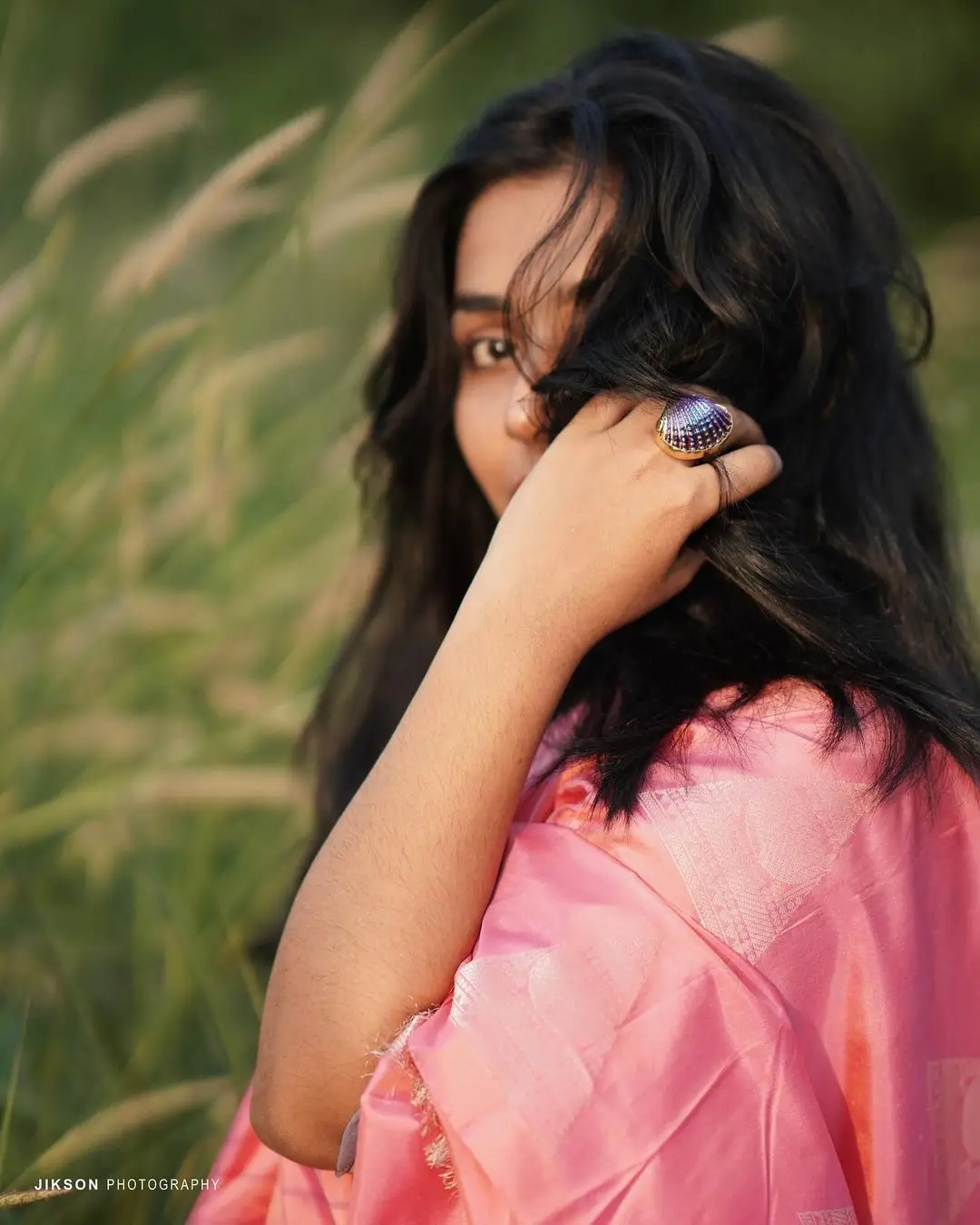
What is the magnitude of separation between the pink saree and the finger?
0.17 meters

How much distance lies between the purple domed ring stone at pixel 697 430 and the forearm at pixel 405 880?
0.63 feet

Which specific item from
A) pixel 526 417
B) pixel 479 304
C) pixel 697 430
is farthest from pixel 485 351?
pixel 697 430

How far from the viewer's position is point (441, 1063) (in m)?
0.88

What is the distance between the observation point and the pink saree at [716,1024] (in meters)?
0.85

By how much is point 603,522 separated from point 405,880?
0.32 metres

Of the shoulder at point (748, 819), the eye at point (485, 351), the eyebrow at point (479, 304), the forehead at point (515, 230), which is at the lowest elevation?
the shoulder at point (748, 819)

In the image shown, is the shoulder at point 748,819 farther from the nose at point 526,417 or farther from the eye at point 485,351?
the eye at point 485,351

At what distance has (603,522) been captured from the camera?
1.02 m

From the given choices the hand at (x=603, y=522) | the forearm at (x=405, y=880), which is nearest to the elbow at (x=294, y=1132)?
the forearm at (x=405, y=880)

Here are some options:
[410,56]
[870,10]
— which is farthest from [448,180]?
[870,10]

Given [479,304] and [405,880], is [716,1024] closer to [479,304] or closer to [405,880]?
[405,880]

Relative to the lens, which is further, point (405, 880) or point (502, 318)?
point (502, 318)

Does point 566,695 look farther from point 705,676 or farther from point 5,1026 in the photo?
point 5,1026

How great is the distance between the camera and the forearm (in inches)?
37.2
